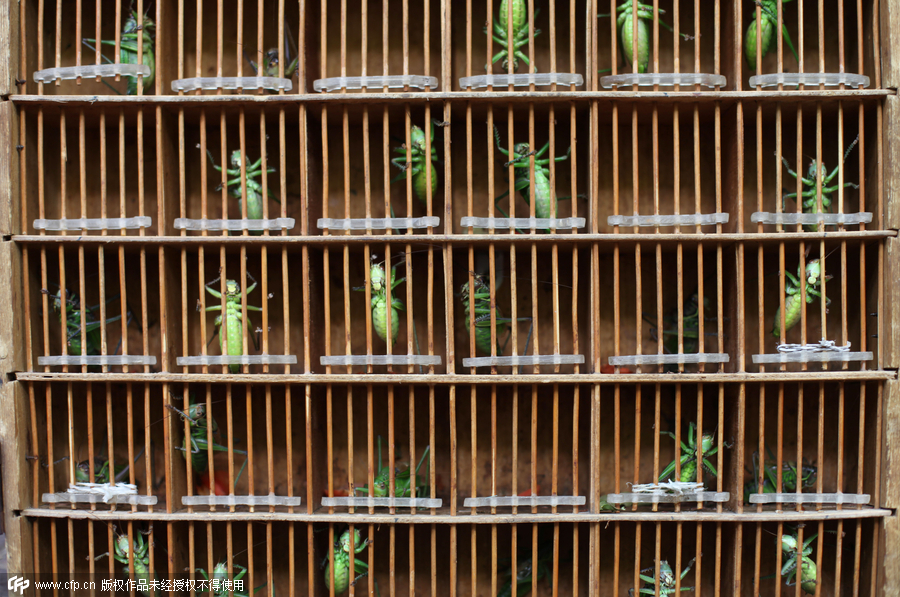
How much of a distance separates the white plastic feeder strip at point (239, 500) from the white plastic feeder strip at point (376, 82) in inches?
63.6

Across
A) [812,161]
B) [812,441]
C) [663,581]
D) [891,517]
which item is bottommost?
[663,581]

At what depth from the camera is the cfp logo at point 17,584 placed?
7.34 feet

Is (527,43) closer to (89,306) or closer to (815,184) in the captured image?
(815,184)

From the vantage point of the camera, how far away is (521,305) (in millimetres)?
2562

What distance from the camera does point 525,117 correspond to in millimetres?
2445

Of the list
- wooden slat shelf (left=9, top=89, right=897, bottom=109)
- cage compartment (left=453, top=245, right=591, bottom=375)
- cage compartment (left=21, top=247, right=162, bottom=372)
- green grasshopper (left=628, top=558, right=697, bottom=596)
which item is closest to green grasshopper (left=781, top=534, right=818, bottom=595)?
green grasshopper (left=628, top=558, right=697, bottom=596)

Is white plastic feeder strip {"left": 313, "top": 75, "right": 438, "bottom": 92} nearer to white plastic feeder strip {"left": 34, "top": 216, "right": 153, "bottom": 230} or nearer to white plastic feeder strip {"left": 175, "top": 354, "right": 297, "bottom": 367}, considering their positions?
white plastic feeder strip {"left": 34, "top": 216, "right": 153, "bottom": 230}

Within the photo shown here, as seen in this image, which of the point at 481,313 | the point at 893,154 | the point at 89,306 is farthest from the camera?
the point at 89,306

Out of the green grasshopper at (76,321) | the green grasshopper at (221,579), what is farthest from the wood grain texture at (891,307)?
the green grasshopper at (76,321)

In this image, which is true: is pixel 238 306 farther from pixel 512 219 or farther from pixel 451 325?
pixel 512 219

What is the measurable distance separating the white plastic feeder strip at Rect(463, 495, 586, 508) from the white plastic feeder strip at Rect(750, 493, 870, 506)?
687 mm

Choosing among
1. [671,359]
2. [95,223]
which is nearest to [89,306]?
[95,223]

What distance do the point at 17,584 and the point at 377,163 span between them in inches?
85.8

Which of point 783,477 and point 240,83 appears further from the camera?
point 783,477
